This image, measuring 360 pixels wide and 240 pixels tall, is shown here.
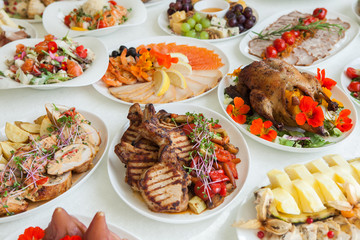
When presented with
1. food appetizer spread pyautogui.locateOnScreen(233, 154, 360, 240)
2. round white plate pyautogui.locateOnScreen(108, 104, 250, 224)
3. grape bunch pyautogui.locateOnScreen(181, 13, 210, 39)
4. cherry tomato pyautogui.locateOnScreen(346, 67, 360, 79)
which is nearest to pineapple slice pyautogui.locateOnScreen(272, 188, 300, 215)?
food appetizer spread pyautogui.locateOnScreen(233, 154, 360, 240)

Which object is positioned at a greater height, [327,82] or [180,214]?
[327,82]

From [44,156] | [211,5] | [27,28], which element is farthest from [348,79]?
[27,28]

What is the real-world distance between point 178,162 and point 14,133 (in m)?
1.21

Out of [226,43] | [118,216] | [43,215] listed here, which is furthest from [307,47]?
[43,215]

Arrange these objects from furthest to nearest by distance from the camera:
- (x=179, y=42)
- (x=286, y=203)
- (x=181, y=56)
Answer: (x=179, y=42) → (x=181, y=56) → (x=286, y=203)

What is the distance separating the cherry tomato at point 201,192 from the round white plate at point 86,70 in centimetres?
136

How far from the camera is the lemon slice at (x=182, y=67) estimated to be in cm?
294

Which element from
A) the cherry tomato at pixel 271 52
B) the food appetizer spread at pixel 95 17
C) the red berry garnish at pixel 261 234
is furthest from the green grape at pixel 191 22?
the red berry garnish at pixel 261 234

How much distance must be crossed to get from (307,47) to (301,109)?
1.28 metres

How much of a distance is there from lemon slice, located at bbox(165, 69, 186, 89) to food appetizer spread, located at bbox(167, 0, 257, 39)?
2.82 feet

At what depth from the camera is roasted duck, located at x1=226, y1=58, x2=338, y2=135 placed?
229cm

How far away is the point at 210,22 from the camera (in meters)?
3.56

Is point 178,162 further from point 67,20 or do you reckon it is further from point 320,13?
point 320,13

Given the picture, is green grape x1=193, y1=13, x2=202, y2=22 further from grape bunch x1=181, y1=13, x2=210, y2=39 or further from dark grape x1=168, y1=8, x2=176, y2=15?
dark grape x1=168, y1=8, x2=176, y2=15
